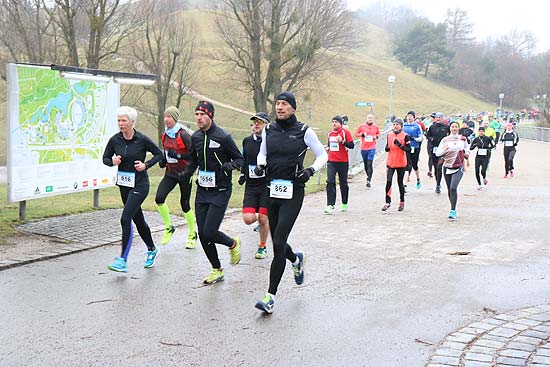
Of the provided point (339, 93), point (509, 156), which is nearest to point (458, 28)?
point (339, 93)

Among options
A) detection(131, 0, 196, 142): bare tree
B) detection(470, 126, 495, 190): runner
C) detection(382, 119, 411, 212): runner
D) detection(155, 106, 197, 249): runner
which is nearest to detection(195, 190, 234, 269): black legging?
detection(155, 106, 197, 249): runner

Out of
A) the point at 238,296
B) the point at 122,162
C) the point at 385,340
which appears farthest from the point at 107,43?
the point at 385,340

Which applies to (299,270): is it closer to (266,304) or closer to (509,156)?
(266,304)

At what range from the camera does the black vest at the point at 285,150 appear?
21.8ft

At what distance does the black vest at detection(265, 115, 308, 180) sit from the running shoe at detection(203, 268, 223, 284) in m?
Answer: 1.49

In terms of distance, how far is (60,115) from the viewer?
35.9 feet

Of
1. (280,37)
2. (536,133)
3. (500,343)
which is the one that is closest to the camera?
(500,343)

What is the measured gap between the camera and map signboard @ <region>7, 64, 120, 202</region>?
9.96 m

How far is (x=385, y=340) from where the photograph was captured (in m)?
5.64

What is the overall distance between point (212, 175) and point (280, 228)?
4.55 ft

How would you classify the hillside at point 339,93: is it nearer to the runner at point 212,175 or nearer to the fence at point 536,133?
the fence at point 536,133

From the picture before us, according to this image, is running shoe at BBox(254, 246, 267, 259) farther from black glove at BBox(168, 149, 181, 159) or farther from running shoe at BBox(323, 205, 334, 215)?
running shoe at BBox(323, 205, 334, 215)

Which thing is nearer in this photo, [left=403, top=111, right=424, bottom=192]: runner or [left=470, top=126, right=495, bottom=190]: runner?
[left=403, top=111, right=424, bottom=192]: runner

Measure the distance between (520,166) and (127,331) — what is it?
24.0 m
